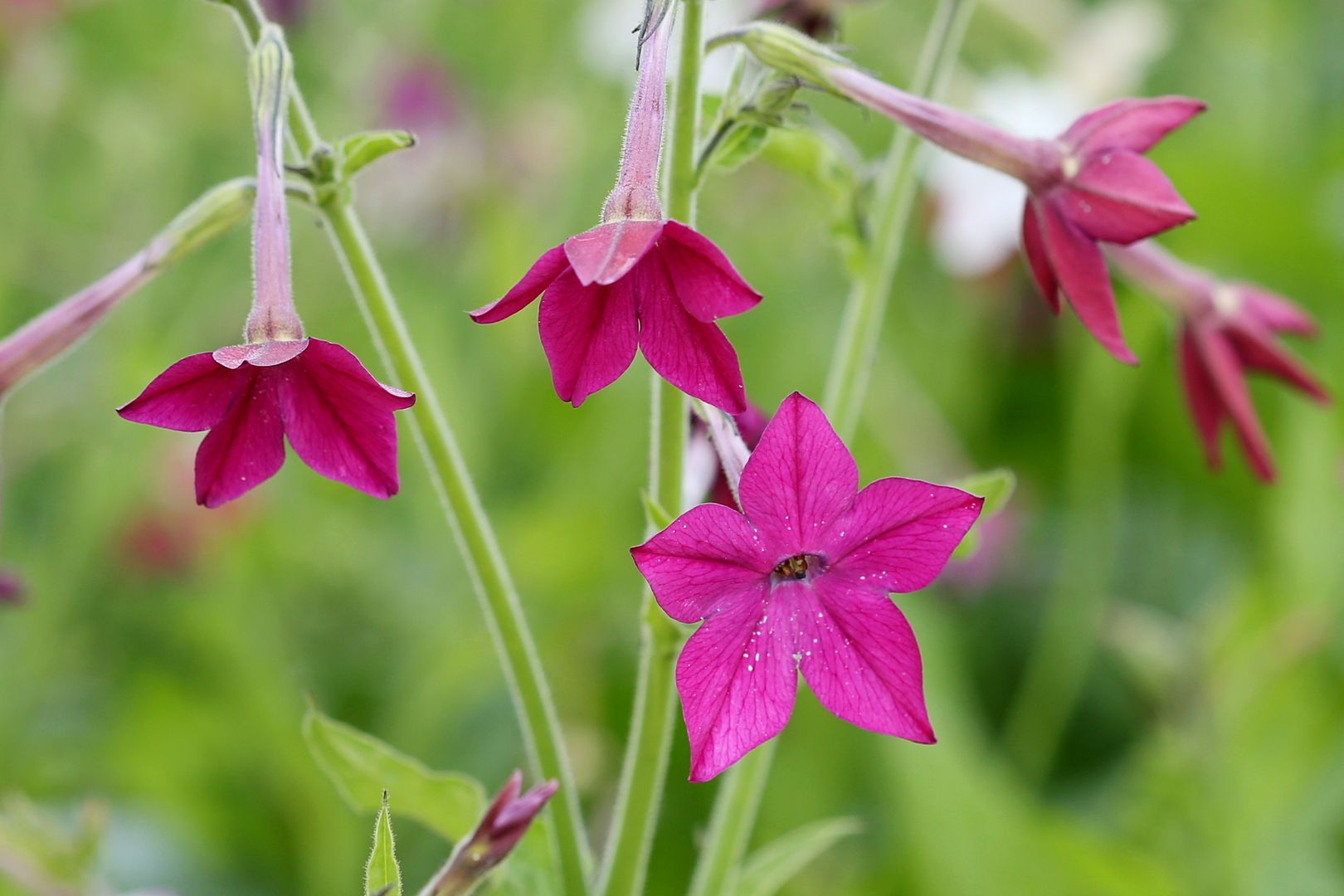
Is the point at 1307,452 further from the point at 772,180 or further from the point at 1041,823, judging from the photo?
the point at 772,180

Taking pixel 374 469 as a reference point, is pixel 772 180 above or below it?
below

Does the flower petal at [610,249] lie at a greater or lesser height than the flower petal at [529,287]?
greater

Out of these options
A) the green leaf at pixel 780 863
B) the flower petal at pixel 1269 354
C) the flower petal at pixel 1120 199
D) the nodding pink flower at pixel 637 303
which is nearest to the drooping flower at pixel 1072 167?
the flower petal at pixel 1120 199

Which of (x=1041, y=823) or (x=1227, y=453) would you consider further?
(x=1227, y=453)

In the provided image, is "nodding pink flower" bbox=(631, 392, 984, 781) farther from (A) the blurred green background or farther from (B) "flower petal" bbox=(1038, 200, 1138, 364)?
(A) the blurred green background

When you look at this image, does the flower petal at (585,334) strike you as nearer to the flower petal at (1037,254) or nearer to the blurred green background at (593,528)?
the flower petal at (1037,254)

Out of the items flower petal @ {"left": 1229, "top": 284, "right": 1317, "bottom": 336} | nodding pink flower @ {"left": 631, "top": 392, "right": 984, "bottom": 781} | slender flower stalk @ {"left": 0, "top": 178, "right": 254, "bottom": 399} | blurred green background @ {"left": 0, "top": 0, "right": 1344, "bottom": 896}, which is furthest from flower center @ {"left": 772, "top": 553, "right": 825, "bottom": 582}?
blurred green background @ {"left": 0, "top": 0, "right": 1344, "bottom": 896}

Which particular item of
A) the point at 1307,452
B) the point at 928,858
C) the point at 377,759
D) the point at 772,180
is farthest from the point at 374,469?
the point at 772,180
